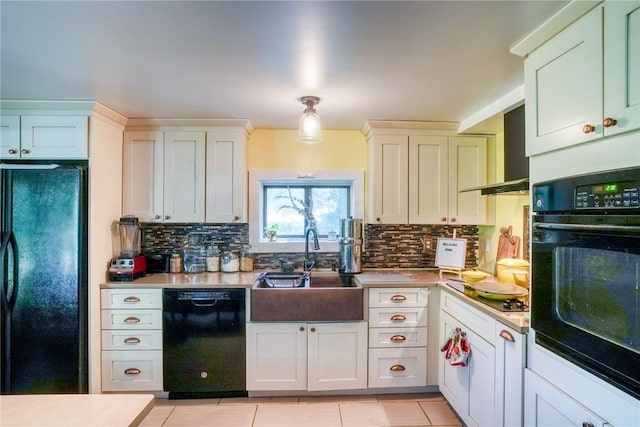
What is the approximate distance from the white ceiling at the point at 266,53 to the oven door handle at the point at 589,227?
2.61 feet

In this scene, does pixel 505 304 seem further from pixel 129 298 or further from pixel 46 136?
pixel 46 136

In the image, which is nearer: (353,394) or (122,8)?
(122,8)

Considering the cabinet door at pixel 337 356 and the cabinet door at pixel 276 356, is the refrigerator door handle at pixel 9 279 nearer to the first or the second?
the cabinet door at pixel 276 356

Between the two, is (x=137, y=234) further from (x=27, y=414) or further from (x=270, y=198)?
(x=27, y=414)

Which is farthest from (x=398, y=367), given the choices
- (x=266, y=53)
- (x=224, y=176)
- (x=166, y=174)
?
(x=166, y=174)

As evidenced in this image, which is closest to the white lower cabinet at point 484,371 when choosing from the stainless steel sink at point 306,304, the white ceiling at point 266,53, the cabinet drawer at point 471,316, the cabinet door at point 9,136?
the cabinet drawer at point 471,316

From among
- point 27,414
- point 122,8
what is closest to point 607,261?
point 27,414

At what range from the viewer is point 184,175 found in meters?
2.76

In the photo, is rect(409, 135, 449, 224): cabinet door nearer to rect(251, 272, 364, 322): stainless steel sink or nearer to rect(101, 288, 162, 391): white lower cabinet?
rect(251, 272, 364, 322): stainless steel sink

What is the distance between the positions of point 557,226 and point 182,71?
1.88 meters

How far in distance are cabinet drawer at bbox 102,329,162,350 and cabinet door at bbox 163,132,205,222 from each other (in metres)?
0.88

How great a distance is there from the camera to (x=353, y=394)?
2.51 meters

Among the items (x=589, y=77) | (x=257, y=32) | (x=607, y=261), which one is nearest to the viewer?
(x=607, y=261)

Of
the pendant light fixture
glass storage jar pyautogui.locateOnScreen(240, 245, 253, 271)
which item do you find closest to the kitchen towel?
the pendant light fixture
